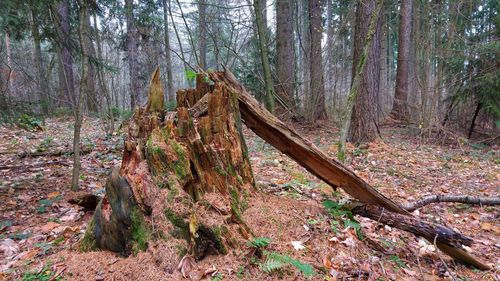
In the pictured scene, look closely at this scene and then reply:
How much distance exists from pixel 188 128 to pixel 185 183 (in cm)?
48

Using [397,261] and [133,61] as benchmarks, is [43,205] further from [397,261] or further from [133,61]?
[133,61]

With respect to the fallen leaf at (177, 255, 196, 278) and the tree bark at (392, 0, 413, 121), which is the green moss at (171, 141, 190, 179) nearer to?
the fallen leaf at (177, 255, 196, 278)

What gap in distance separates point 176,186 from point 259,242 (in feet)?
2.67

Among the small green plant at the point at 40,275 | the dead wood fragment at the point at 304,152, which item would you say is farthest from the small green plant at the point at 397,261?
the small green plant at the point at 40,275

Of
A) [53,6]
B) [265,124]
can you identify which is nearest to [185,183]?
[265,124]

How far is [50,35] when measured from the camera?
5434 mm

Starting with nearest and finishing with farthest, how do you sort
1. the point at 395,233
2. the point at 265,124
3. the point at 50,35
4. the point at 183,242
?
the point at 183,242, the point at 265,124, the point at 395,233, the point at 50,35

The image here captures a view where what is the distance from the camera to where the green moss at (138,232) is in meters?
2.50

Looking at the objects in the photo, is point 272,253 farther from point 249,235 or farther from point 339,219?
point 339,219

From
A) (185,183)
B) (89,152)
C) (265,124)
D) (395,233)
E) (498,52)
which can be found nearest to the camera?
A: (185,183)

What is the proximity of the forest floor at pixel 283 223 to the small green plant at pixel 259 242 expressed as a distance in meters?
0.09

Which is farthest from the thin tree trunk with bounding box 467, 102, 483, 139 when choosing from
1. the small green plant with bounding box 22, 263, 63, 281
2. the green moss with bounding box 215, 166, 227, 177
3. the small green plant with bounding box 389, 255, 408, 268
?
the small green plant with bounding box 22, 263, 63, 281

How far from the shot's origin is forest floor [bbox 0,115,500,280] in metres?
2.46

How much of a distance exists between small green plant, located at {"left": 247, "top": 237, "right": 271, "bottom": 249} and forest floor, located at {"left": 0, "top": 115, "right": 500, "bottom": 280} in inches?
3.6
